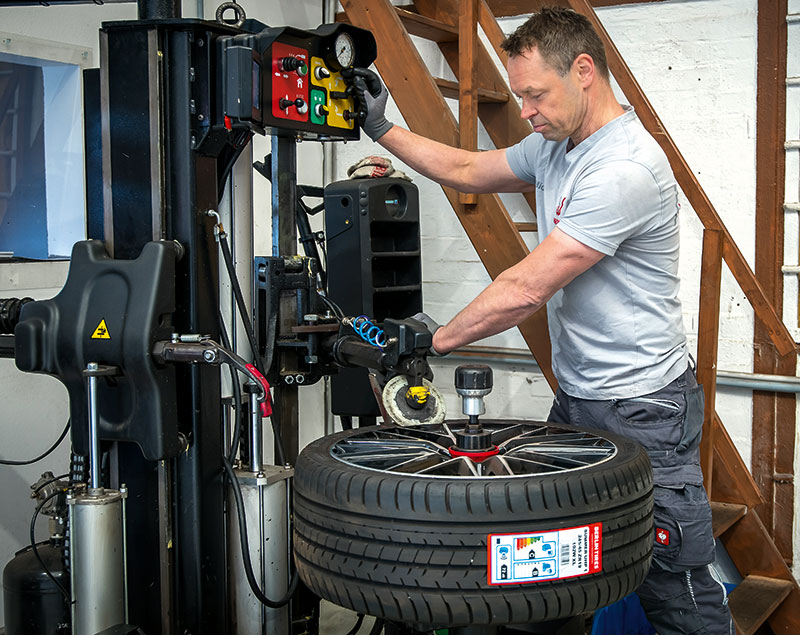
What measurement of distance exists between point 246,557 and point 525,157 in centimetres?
131

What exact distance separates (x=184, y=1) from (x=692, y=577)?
2.97 m

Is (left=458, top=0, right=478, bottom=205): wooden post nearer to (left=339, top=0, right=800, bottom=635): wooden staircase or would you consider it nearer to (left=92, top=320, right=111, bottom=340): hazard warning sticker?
(left=339, top=0, right=800, bottom=635): wooden staircase

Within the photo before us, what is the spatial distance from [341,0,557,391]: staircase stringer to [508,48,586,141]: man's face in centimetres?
85

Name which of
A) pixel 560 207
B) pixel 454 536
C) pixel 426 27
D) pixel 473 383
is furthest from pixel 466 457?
pixel 426 27

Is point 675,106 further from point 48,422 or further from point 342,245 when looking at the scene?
point 48,422

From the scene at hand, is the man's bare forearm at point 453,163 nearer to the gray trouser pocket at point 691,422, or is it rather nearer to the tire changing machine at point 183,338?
the tire changing machine at point 183,338

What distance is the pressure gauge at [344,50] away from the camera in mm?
2240

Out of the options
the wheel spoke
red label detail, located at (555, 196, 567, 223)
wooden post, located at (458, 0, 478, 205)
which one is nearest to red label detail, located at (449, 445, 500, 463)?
the wheel spoke

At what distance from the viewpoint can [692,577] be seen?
7.27ft

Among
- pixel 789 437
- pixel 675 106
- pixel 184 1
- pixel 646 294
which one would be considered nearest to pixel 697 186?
pixel 646 294

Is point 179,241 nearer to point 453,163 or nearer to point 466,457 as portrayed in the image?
point 466,457

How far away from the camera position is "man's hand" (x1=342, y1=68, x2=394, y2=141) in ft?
7.65

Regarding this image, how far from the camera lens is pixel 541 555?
1.60m

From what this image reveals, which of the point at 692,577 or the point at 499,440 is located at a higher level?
the point at 499,440
